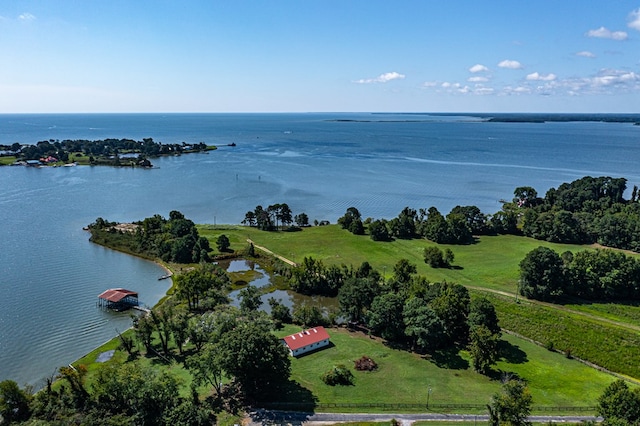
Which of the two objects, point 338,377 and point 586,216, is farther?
point 586,216

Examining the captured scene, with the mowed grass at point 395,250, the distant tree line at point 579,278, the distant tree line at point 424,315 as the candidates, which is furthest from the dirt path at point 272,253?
the distant tree line at point 579,278

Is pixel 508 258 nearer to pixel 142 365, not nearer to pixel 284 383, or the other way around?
pixel 284 383

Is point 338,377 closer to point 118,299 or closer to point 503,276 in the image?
point 118,299

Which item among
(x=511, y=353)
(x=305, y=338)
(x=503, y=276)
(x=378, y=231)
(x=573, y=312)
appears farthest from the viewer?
(x=378, y=231)

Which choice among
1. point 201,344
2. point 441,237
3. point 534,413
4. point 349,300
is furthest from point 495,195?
point 201,344

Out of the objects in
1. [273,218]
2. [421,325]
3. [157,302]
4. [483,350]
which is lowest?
[157,302]

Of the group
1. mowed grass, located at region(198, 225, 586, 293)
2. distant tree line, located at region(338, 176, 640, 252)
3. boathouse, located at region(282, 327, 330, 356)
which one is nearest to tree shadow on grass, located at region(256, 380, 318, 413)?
boathouse, located at region(282, 327, 330, 356)

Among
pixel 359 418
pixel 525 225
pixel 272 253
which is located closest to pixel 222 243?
pixel 272 253

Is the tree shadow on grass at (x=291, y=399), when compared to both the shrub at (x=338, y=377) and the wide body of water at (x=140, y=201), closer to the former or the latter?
the shrub at (x=338, y=377)

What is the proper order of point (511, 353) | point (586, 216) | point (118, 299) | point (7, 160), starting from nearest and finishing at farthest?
point (511, 353)
point (118, 299)
point (586, 216)
point (7, 160)
